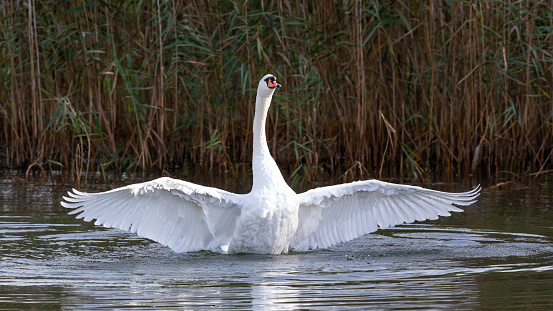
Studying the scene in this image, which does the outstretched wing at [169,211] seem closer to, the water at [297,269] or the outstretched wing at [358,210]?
the water at [297,269]

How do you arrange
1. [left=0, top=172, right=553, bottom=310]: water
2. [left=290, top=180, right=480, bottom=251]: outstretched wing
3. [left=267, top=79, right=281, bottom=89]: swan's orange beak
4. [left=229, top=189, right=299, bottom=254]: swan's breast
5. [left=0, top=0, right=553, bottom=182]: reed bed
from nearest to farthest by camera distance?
[left=0, top=172, right=553, bottom=310]: water → [left=229, top=189, right=299, bottom=254]: swan's breast → [left=290, top=180, right=480, bottom=251]: outstretched wing → [left=267, top=79, right=281, bottom=89]: swan's orange beak → [left=0, top=0, right=553, bottom=182]: reed bed

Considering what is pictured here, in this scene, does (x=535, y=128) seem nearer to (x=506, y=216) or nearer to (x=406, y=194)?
(x=506, y=216)

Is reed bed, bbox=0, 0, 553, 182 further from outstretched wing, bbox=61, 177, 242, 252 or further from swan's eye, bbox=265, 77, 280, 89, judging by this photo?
outstretched wing, bbox=61, 177, 242, 252

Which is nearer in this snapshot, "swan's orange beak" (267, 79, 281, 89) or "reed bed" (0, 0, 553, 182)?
"swan's orange beak" (267, 79, 281, 89)

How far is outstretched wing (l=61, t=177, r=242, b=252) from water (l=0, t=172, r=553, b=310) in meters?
0.17

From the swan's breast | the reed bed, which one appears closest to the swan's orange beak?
the swan's breast

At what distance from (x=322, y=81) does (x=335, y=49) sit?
20.1 inches

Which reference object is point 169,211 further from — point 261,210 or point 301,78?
point 301,78

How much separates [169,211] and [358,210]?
150cm

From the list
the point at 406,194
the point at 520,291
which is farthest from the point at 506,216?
the point at 520,291

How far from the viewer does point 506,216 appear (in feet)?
27.3

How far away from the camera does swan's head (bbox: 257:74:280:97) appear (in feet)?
23.5

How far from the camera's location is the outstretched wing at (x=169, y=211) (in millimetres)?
6641

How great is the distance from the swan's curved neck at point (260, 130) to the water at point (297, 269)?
810 mm
